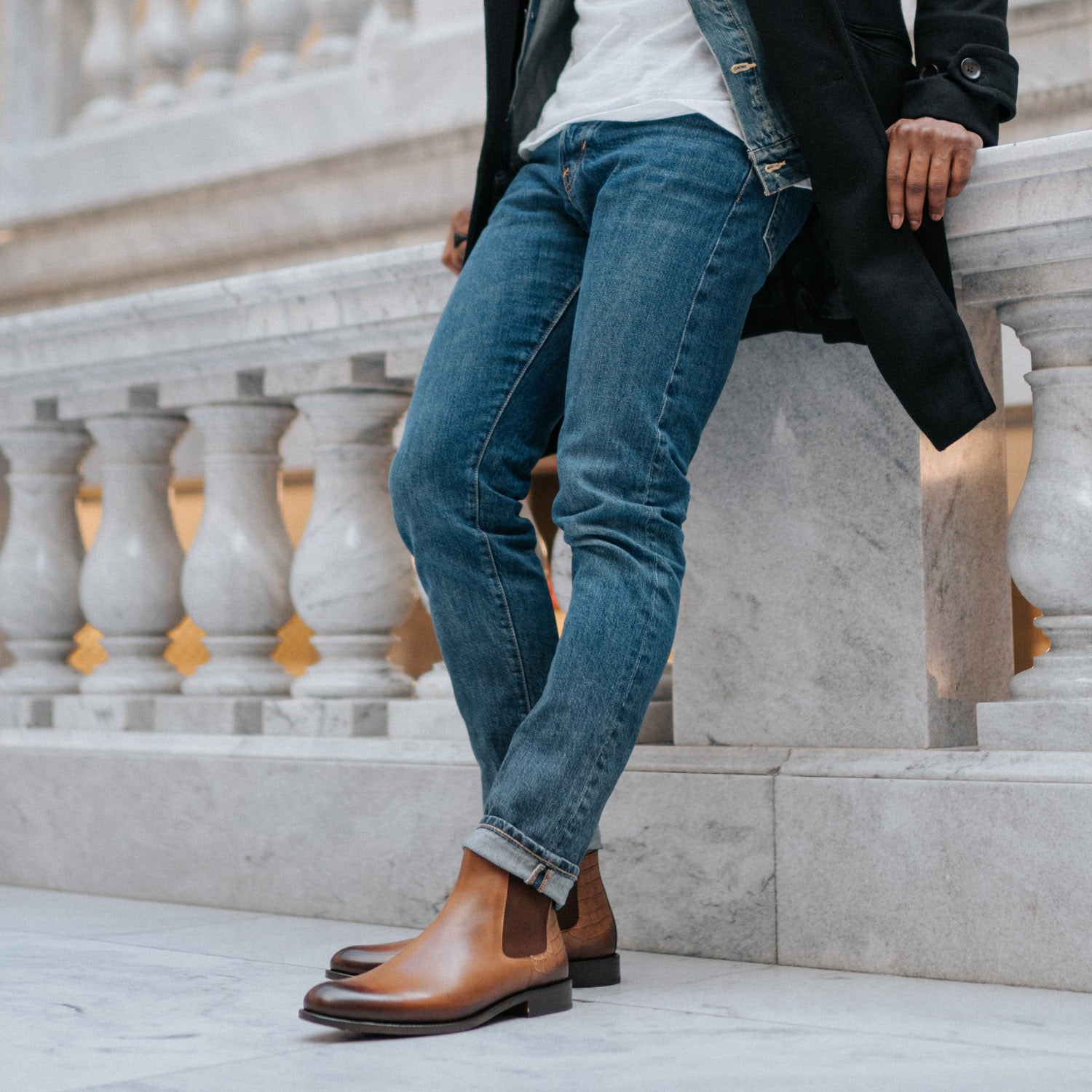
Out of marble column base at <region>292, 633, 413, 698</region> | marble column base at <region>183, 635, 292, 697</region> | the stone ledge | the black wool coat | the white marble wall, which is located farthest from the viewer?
marble column base at <region>183, 635, 292, 697</region>

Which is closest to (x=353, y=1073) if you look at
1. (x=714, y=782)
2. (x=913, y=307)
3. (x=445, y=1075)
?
(x=445, y=1075)

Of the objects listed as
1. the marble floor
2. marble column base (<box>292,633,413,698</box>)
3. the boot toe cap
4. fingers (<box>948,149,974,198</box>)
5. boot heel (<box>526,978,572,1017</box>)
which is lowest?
the marble floor

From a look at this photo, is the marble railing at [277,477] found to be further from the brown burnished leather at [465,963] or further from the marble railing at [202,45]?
the marble railing at [202,45]

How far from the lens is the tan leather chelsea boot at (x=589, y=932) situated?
1.56m

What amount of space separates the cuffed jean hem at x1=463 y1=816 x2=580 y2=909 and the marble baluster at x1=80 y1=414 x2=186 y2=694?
1.16 meters

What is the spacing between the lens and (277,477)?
2.39m

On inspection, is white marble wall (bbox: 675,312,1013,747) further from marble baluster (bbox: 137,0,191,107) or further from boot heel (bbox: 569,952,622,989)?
marble baluster (bbox: 137,0,191,107)

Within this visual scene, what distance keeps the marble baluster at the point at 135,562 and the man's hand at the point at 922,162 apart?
53.1 inches

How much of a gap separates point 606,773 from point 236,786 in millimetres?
923

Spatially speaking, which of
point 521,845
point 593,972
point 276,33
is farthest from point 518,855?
point 276,33

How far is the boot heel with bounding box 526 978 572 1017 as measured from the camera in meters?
1.42

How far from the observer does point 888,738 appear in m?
1.72

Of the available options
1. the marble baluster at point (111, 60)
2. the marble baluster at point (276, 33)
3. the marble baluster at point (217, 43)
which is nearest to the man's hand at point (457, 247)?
the marble baluster at point (276, 33)

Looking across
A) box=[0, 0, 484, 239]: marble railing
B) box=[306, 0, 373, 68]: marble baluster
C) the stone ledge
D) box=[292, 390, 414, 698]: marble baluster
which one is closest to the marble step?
the stone ledge
